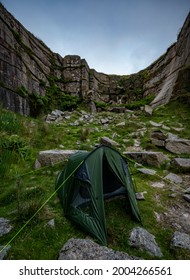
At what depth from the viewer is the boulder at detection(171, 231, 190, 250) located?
2508 millimetres

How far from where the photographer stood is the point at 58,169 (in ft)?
18.3

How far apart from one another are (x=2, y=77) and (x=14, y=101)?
164cm

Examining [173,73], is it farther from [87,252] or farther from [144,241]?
[87,252]

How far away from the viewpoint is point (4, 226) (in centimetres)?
295

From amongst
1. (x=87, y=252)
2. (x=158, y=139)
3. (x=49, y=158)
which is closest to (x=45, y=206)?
(x=87, y=252)

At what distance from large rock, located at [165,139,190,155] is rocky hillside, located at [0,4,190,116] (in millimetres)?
6275

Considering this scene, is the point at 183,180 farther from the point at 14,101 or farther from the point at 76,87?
the point at 76,87

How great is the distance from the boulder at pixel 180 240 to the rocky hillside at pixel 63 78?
35.7 feet

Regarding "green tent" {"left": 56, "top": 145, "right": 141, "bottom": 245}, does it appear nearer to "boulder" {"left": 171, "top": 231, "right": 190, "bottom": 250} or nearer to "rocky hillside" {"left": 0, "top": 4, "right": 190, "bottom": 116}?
"boulder" {"left": 171, "top": 231, "right": 190, "bottom": 250}

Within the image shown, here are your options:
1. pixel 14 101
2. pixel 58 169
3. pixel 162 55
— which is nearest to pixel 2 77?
pixel 14 101

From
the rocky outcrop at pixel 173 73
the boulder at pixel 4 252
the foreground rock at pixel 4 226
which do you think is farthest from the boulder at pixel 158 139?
the boulder at pixel 4 252

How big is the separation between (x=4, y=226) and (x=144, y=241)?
2542 millimetres
